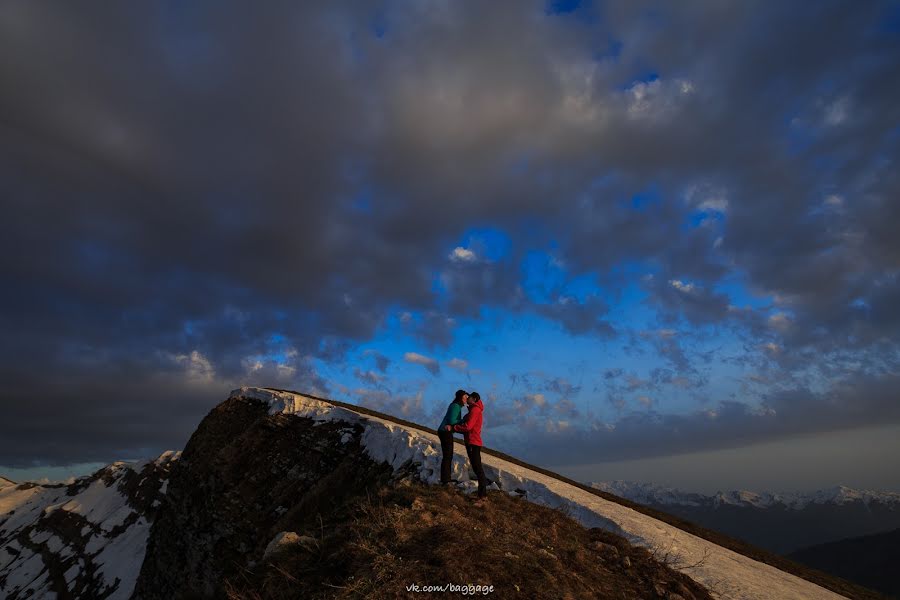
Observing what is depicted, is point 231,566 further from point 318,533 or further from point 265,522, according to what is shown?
point 318,533

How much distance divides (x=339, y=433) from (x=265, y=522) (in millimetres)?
5737

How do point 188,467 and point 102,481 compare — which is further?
point 102,481

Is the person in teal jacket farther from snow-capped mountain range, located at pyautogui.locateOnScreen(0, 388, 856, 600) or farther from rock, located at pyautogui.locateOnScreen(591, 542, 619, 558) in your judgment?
rock, located at pyautogui.locateOnScreen(591, 542, 619, 558)

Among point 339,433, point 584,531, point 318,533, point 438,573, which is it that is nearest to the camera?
point 438,573

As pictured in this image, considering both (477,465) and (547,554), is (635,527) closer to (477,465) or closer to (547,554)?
(477,465)

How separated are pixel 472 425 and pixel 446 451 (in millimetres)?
1380

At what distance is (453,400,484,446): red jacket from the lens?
14062 millimetres

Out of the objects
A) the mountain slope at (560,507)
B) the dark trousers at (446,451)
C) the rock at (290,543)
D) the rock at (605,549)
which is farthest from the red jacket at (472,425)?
the rock at (290,543)

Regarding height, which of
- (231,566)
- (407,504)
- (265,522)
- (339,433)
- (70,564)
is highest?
(339,433)

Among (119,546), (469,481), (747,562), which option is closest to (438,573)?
(469,481)

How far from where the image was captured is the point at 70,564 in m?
80.8

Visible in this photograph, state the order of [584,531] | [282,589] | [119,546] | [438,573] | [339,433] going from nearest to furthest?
[438,573] → [282,589] → [584,531] → [339,433] → [119,546]

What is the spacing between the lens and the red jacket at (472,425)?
46.1 ft

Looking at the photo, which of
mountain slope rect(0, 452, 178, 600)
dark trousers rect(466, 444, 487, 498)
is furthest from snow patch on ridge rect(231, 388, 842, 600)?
mountain slope rect(0, 452, 178, 600)
